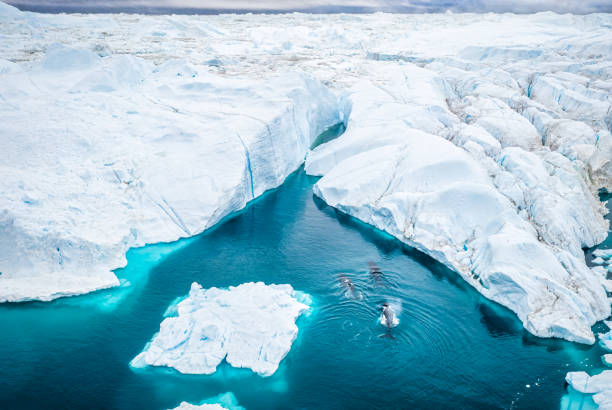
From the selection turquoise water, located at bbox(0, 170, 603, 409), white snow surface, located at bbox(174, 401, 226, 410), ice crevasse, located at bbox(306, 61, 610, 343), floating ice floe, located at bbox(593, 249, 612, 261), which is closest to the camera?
white snow surface, located at bbox(174, 401, 226, 410)

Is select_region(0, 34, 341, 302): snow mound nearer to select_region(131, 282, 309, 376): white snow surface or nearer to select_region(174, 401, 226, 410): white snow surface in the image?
select_region(131, 282, 309, 376): white snow surface

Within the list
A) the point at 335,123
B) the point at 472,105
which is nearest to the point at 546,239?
the point at 472,105

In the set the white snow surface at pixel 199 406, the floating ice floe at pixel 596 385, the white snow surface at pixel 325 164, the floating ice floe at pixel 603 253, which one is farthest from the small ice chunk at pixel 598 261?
the white snow surface at pixel 199 406

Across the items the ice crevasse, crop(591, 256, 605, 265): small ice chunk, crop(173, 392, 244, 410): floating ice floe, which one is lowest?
crop(591, 256, 605, 265): small ice chunk

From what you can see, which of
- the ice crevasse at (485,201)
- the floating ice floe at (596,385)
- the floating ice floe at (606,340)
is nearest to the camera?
the floating ice floe at (596,385)

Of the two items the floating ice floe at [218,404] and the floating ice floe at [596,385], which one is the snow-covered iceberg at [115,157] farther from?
the floating ice floe at [596,385]

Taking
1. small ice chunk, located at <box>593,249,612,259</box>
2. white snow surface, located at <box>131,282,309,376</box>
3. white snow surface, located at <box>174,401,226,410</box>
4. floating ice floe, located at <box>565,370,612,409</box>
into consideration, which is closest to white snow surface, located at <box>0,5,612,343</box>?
small ice chunk, located at <box>593,249,612,259</box>

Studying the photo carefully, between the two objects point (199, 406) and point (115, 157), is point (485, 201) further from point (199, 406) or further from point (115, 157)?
point (115, 157)

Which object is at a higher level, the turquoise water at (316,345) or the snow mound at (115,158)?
the snow mound at (115,158)
